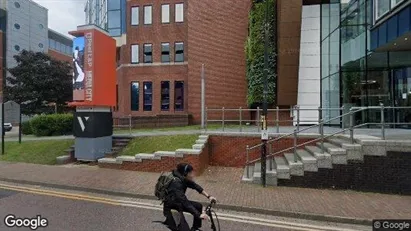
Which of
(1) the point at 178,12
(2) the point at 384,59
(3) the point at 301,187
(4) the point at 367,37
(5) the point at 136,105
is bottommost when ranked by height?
(3) the point at 301,187

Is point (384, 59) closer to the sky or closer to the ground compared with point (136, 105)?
closer to the sky

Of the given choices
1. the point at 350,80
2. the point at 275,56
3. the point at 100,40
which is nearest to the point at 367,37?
the point at 350,80

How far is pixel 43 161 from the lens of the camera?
14117mm

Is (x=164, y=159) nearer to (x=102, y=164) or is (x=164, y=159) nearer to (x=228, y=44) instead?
(x=102, y=164)

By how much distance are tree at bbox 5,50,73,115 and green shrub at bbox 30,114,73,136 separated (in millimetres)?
9817

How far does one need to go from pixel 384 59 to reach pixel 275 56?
7288 millimetres

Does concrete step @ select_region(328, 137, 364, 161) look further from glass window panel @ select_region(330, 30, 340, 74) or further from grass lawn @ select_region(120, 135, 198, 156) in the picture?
glass window panel @ select_region(330, 30, 340, 74)

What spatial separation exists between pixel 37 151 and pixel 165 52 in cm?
1526

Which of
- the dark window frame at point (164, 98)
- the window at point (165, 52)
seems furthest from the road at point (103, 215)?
the window at point (165, 52)

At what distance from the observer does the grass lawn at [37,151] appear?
1448cm

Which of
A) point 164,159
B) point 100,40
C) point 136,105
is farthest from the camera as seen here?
point 136,105

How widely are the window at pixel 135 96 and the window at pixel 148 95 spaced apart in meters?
0.66

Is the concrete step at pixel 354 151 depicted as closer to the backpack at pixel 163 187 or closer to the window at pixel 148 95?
the backpack at pixel 163 187

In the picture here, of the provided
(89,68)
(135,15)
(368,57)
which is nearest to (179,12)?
(135,15)
